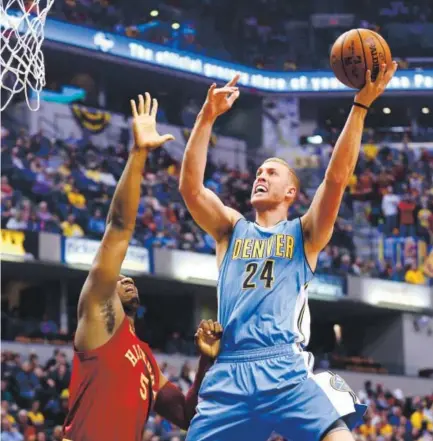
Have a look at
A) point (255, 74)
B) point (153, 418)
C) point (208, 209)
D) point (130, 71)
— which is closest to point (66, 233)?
point (153, 418)

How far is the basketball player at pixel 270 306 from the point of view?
5492 millimetres

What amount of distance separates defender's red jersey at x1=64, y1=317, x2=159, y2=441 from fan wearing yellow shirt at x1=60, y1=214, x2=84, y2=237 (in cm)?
1415

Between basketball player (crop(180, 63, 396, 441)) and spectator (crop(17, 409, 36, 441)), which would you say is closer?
basketball player (crop(180, 63, 396, 441))

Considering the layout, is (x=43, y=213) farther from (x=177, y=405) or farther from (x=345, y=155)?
A: (x=345, y=155)

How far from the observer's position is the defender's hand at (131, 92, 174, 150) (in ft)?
17.3

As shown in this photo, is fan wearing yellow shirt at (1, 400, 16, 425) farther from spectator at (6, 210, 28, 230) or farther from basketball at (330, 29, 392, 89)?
basketball at (330, 29, 392, 89)

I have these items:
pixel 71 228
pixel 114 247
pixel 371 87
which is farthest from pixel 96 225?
pixel 114 247

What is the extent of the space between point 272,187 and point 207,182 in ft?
62.3

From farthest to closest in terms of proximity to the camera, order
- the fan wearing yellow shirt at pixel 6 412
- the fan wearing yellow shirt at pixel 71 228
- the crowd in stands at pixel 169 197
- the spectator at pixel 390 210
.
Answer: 1. the spectator at pixel 390 210
2. the crowd in stands at pixel 169 197
3. the fan wearing yellow shirt at pixel 71 228
4. the fan wearing yellow shirt at pixel 6 412

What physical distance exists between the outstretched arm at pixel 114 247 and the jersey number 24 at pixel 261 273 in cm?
66

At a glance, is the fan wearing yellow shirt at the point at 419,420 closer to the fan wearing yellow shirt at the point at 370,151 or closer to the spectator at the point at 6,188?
the spectator at the point at 6,188

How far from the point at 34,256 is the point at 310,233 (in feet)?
45.9

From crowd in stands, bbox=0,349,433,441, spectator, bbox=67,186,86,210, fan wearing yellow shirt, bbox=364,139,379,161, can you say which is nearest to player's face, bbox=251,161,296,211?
crowd in stands, bbox=0,349,433,441

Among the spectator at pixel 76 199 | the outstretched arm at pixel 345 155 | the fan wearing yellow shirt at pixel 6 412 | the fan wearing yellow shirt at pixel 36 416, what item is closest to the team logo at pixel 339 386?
the outstretched arm at pixel 345 155
